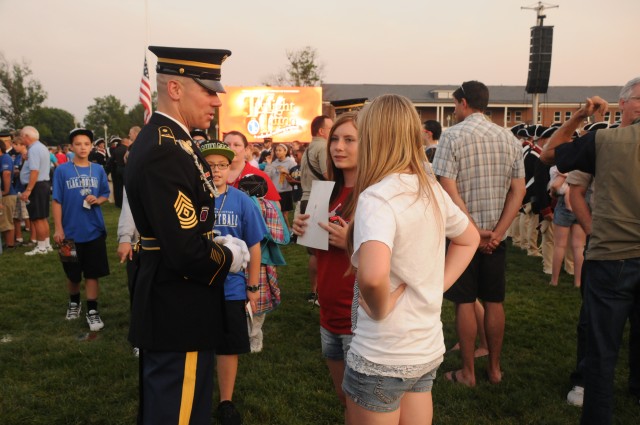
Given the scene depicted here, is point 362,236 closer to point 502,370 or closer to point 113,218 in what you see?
point 502,370

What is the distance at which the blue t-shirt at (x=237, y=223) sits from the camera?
3715 millimetres

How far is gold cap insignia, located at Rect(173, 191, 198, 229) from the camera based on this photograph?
207 centimetres

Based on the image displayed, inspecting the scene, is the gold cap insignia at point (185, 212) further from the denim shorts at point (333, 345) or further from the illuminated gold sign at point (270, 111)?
the illuminated gold sign at point (270, 111)

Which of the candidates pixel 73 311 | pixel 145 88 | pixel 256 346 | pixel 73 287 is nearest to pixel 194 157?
pixel 256 346

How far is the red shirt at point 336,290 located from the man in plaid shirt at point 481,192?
1557mm

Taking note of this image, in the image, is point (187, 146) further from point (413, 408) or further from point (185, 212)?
point (413, 408)

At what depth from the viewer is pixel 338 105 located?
5.35 meters

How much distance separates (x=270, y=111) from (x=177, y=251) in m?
25.3

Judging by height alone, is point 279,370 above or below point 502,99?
below

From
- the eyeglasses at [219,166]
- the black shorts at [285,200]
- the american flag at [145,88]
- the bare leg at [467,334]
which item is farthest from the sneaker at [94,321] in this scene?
the black shorts at [285,200]

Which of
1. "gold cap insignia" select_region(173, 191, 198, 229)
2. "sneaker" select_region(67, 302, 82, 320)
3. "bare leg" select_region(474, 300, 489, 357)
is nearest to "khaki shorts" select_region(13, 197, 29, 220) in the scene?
"sneaker" select_region(67, 302, 82, 320)

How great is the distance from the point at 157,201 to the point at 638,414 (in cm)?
Result: 388

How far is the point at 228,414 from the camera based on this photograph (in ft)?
12.1

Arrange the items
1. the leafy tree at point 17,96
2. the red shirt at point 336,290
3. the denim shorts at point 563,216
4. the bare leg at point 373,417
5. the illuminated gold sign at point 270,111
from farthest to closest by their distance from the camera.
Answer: the leafy tree at point 17,96 → the illuminated gold sign at point 270,111 → the denim shorts at point 563,216 → the red shirt at point 336,290 → the bare leg at point 373,417
